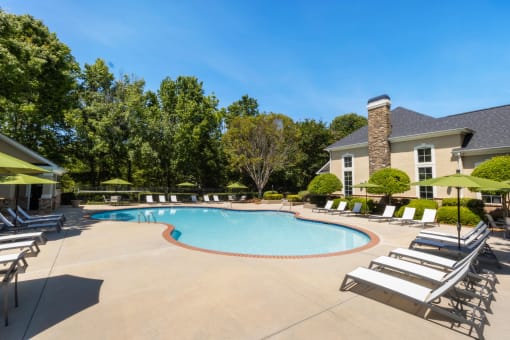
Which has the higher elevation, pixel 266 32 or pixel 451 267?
pixel 266 32

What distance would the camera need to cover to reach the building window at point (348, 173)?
20.0 metres

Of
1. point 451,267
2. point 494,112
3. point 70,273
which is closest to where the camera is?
point 451,267

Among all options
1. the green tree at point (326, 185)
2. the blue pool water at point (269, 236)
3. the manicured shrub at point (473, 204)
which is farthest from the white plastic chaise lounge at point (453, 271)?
the green tree at point (326, 185)

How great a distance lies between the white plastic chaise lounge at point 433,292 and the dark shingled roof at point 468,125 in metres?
13.5

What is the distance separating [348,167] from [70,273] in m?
19.3

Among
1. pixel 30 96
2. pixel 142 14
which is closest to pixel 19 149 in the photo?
pixel 30 96

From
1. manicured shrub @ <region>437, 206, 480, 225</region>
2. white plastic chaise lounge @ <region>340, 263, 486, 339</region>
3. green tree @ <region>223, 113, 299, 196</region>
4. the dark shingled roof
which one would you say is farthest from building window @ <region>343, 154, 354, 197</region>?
white plastic chaise lounge @ <region>340, 263, 486, 339</region>

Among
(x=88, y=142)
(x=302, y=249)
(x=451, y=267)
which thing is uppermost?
(x=88, y=142)

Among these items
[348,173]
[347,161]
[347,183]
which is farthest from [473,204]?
[347,161]

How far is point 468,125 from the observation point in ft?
52.1

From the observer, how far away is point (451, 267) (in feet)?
15.8

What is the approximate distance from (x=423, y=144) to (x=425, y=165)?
1.38 m

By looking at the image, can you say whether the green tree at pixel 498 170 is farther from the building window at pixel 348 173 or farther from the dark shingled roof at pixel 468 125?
the building window at pixel 348 173

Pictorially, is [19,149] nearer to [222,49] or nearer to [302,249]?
[222,49]
